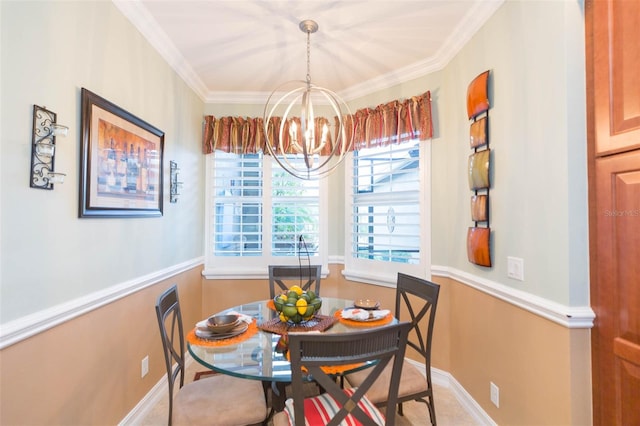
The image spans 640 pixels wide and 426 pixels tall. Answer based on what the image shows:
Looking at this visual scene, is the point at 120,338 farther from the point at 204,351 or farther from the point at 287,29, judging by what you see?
the point at 287,29

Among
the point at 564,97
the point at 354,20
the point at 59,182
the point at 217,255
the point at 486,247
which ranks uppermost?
the point at 354,20

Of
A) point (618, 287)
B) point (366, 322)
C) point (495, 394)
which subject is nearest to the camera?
point (618, 287)

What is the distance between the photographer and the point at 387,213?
3.06 metres

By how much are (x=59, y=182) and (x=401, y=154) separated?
257 cm

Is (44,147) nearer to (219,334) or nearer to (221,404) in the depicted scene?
(219,334)

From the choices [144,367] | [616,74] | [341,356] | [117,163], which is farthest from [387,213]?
[144,367]

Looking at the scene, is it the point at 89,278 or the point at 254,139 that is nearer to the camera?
the point at 89,278

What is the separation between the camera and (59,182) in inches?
57.7

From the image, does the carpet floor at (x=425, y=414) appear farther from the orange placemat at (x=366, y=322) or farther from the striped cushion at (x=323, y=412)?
the striped cushion at (x=323, y=412)

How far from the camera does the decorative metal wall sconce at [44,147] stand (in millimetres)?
1361

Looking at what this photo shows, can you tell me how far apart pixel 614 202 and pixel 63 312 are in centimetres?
258

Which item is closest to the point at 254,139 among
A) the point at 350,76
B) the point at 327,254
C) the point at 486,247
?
the point at 350,76

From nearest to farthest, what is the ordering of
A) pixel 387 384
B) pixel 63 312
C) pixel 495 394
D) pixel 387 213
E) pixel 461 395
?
pixel 63 312 → pixel 387 384 → pixel 495 394 → pixel 461 395 → pixel 387 213

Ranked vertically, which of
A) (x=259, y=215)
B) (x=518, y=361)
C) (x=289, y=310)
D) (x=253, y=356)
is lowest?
(x=518, y=361)
